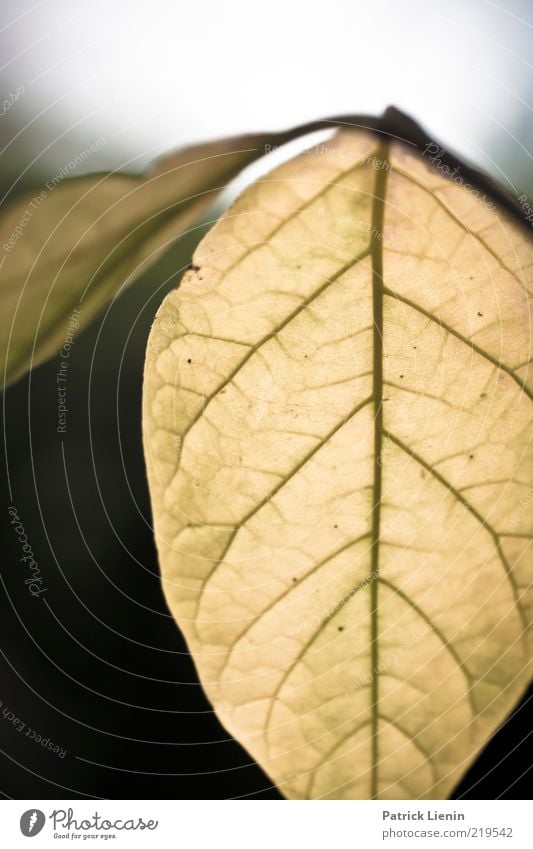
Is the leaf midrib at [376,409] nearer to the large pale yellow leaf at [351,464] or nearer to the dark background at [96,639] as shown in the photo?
the large pale yellow leaf at [351,464]

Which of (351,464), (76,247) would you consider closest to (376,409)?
(351,464)

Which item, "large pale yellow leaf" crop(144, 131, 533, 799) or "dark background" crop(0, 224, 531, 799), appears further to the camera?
"dark background" crop(0, 224, 531, 799)

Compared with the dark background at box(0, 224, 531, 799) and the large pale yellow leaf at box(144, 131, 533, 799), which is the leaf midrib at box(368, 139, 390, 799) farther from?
the dark background at box(0, 224, 531, 799)

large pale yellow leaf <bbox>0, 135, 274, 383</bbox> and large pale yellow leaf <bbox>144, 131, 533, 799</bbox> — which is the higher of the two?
large pale yellow leaf <bbox>0, 135, 274, 383</bbox>

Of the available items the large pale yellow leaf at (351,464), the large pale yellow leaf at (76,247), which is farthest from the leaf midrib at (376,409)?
the large pale yellow leaf at (76,247)

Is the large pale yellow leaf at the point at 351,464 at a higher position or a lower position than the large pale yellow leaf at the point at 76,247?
lower

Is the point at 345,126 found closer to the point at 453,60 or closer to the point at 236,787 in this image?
the point at 453,60

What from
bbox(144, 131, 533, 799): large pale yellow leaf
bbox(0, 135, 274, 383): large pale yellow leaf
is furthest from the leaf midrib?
bbox(0, 135, 274, 383): large pale yellow leaf
